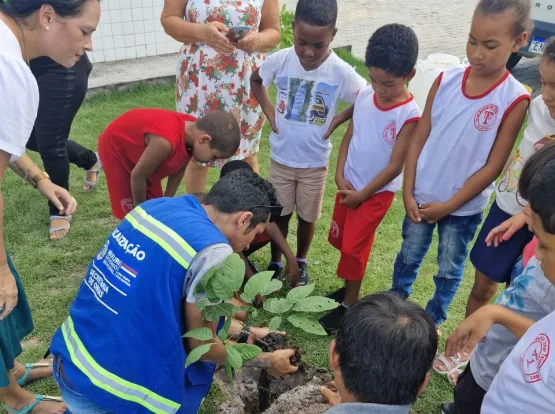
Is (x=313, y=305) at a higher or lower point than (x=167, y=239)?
lower

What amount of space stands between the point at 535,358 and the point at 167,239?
116 cm

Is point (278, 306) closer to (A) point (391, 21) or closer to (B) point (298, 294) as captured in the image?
(B) point (298, 294)

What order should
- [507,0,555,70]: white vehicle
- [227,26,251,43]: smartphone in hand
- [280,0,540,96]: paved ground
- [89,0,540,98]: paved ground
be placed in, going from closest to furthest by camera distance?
[227,26,251,43]: smartphone in hand
[89,0,540,98]: paved ground
[507,0,555,70]: white vehicle
[280,0,540,96]: paved ground

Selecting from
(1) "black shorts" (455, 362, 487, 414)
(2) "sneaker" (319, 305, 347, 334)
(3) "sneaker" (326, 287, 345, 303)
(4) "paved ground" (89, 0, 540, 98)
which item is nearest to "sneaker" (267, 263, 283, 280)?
(3) "sneaker" (326, 287, 345, 303)

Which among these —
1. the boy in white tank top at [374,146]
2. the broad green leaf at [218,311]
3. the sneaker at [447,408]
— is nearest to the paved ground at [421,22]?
the boy in white tank top at [374,146]

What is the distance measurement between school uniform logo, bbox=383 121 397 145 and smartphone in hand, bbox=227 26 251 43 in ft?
3.65

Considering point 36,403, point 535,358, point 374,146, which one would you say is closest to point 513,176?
point 374,146

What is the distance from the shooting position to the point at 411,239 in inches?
117

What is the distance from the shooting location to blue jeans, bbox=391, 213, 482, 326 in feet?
9.34

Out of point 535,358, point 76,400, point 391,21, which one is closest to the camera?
point 535,358

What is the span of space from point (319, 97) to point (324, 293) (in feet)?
4.27

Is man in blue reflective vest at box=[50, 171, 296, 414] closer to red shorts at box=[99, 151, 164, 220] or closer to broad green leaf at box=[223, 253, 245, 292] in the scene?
broad green leaf at box=[223, 253, 245, 292]

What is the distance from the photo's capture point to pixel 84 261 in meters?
3.73

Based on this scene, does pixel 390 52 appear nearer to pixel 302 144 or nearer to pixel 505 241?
pixel 302 144
